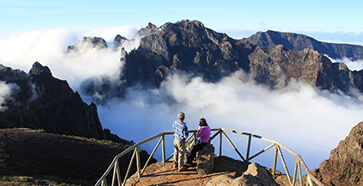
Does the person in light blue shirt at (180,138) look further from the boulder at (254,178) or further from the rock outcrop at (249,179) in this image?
the boulder at (254,178)

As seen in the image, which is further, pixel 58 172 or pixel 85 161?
pixel 85 161

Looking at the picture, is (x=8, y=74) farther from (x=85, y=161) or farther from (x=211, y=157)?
(x=211, y=157)

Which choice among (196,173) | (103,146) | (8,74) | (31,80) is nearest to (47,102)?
(31,80)

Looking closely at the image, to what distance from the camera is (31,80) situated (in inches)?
3169

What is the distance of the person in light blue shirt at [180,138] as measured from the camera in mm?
13922

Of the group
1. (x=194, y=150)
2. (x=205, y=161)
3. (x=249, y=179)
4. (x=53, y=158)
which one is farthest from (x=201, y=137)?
(x=53, y=158)

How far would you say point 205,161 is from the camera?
1474cm

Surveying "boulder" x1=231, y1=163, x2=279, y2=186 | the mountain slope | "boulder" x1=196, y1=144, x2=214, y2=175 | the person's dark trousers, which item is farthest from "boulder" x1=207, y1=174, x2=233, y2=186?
the mountain slope

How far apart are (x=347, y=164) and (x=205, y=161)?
421 inches

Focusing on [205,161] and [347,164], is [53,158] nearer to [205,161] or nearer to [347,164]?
[205,161]

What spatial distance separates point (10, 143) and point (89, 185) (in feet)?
36.2

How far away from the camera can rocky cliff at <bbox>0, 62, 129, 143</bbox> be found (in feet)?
233

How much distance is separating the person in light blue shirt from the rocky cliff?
6198cm

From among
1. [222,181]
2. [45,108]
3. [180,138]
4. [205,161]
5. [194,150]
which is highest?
[180,138]
